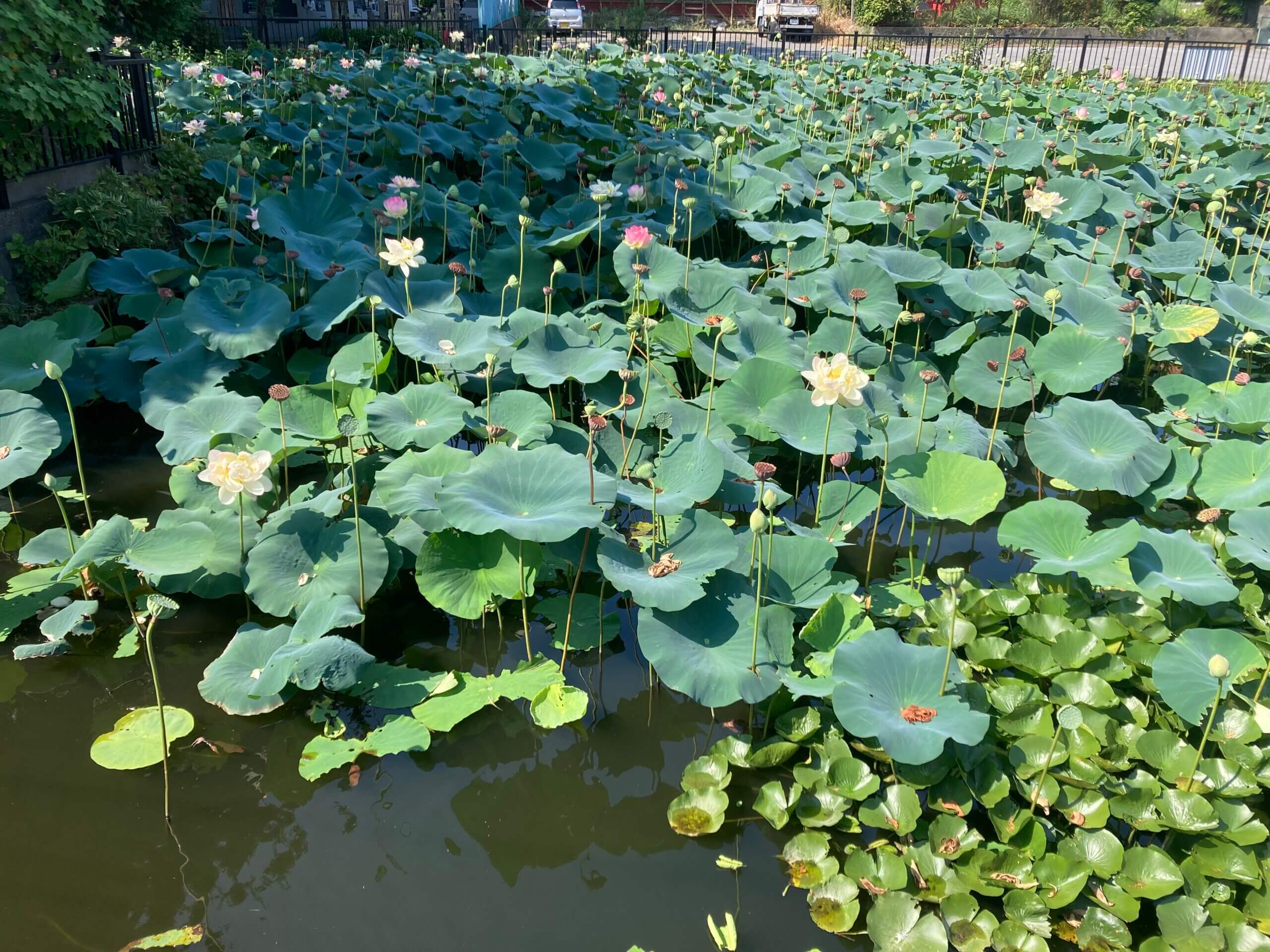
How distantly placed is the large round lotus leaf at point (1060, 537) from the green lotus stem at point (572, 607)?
93 centimetres

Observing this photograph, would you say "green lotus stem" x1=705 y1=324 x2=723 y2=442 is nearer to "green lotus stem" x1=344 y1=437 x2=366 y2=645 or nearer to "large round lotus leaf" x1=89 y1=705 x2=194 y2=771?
"green lotus stem" x1=344 y1=437 x2=366 y2=645

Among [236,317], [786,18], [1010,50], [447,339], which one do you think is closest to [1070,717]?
[447,339]

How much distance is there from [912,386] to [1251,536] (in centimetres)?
121

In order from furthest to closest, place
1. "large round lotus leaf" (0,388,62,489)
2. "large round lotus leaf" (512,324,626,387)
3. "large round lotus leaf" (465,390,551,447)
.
→ "large round lotus leaf" (512,324,626,387), "large round lotus leaf" (465,390,551,447), "large round lotus leaf" (0,388,62,489)

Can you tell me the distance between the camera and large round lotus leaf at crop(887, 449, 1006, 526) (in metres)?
2.28

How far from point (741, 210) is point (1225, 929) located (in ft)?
11.4

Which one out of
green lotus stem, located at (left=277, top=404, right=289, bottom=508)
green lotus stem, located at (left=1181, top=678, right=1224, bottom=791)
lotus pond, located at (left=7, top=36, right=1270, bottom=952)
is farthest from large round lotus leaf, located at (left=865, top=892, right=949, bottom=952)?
green lotus stem, located at (left=277, top=404, right=289, bottom=508)

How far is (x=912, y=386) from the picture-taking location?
3068 mm

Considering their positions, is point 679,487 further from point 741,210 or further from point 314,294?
point 741,210

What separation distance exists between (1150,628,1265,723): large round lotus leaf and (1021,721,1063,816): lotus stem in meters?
0.26

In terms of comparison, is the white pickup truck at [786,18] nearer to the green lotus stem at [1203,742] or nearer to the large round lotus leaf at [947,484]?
the large round lotus leaf at [947,484]

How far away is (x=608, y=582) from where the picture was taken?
2322 mm

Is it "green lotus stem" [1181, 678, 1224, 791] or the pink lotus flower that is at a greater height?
the pink lotus flower

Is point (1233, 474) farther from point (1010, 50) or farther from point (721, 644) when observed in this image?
point (1010, 50)
